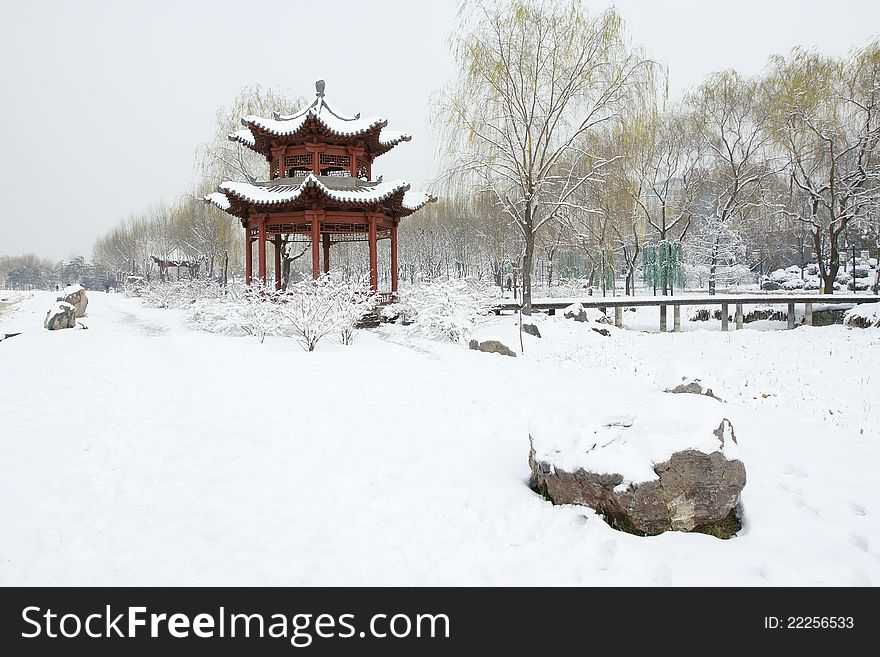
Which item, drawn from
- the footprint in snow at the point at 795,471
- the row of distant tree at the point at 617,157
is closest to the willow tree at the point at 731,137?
the row of distant tree at the point at 617,157

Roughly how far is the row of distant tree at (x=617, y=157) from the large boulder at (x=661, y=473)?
11.0 meters

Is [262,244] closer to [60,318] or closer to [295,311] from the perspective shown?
[295,311]

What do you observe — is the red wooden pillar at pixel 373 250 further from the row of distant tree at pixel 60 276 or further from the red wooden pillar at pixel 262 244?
the row of distant tree at pixel 60 276

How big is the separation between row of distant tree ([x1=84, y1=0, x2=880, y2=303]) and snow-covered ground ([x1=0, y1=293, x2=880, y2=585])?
7631 millimetres

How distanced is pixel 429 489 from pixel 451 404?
92.9 inches

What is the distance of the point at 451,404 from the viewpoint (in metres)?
6.10

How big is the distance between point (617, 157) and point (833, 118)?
41.2 ft

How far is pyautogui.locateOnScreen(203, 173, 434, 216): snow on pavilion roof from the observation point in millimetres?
13711

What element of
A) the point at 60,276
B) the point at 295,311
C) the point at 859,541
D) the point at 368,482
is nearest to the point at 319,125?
the point at 295,311

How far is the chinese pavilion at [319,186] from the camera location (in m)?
14.1

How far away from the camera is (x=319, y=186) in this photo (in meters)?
13.3

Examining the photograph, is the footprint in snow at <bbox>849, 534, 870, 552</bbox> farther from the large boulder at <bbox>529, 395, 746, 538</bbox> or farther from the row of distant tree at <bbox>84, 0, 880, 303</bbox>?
the row of distant tree at <bbox>84, 0, 880, 303</bbox>
